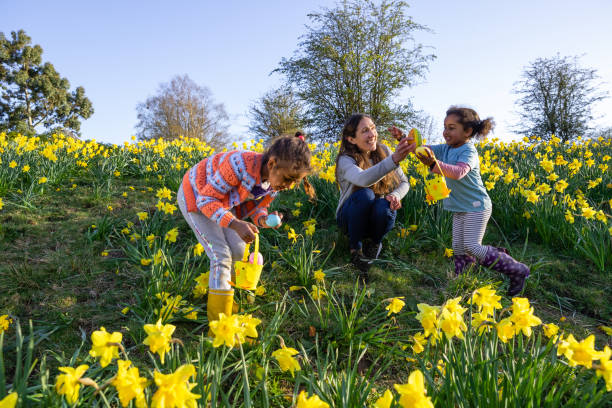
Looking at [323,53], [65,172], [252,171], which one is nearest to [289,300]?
[252,171]

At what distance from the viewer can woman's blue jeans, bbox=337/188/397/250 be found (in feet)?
9.16

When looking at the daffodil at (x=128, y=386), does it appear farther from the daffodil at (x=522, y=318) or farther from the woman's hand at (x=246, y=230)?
the daffodil at (x=522, y=318)

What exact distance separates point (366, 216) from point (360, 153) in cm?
51

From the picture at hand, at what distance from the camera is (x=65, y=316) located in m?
2.19

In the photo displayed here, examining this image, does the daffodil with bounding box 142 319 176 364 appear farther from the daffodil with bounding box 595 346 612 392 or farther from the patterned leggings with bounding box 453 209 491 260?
A: the patterned leggings with bounding box 453 209 491 260

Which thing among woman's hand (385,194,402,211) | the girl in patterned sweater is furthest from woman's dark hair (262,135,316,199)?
woman's hand (385,194,402,211)

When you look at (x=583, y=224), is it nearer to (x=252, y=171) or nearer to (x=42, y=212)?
(x=252, y=171)

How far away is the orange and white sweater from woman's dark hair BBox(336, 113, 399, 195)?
849mm

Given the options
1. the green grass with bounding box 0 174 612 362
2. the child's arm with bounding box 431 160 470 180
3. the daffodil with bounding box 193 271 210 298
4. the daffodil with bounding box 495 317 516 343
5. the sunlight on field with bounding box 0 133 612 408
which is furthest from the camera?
the child's arm with bounding box 431 160 470 180

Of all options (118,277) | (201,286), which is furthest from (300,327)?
(118,277)

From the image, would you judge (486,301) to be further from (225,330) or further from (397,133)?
(397,133)

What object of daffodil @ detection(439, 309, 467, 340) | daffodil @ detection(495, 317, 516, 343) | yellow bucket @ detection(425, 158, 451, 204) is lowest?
daffodil @ detection(495, 317, 516, 343)

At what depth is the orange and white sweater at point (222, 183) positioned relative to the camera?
2084mm

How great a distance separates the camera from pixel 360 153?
9.59 ft
